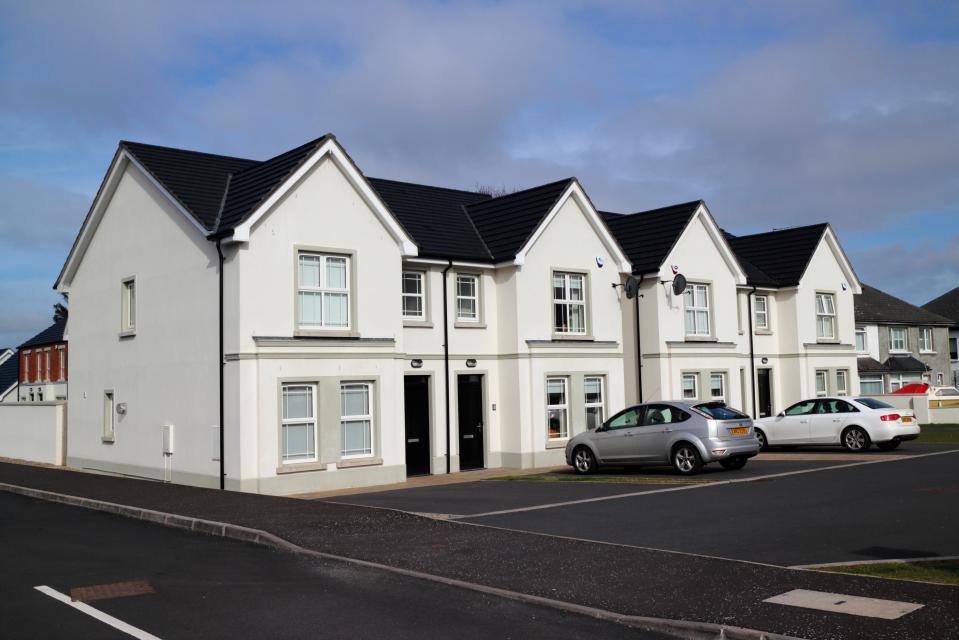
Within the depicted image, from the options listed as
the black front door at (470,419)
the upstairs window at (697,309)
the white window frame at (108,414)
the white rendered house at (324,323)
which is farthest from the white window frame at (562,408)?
the white window frame at (108,414)

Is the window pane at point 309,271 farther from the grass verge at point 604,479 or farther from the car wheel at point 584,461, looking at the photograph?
the car wheel at point 584,461

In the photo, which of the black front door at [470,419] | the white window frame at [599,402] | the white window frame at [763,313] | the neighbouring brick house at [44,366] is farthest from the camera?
the neighbouring brick house at [44,366]

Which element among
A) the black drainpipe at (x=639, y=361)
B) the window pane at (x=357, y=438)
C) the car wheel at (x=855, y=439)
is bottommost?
the car wheel at (x=855, y=439)

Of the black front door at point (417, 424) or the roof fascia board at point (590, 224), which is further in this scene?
the roof fascia board at point (590, 224)

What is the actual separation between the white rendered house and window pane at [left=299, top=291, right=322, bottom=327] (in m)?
0.05

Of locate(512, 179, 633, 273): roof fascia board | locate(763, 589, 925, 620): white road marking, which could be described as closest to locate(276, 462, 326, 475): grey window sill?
locate(512, 179, 633, 273): roof fascia board

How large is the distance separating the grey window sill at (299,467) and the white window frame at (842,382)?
2281cm

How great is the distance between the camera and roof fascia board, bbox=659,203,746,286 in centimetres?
2877

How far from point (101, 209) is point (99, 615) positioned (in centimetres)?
1833

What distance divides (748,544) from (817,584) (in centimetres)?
255

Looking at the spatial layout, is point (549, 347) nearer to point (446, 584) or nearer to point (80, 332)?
point (80, 332)

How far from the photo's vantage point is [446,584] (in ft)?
31.9

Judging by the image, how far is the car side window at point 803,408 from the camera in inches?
1044

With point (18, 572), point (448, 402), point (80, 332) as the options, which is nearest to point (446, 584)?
point (18, 572)
